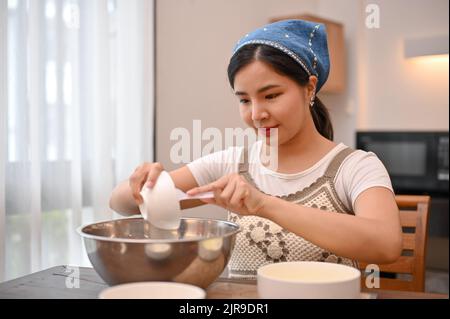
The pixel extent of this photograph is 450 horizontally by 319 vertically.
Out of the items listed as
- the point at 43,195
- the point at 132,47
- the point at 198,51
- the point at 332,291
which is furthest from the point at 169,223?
the point at 198,51

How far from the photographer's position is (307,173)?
1334mm

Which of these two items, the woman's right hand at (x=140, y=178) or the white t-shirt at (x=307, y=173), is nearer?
the woman's right hand at (x=140, y=178)

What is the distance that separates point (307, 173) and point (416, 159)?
2371mm

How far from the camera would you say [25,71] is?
6.84 feet

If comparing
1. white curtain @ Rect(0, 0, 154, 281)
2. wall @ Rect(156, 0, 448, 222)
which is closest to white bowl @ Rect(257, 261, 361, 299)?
white curtain @ Rect(0, 0, 154, 281)

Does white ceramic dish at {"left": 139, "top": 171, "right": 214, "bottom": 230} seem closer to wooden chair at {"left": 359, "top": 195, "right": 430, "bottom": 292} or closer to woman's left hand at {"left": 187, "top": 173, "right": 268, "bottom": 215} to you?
woman's left hand at {"left": 187, "top": 173, "right": 268, "bottom": 215}

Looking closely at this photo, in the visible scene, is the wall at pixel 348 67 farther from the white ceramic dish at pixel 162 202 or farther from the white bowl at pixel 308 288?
the white bowl at pixel 308 288

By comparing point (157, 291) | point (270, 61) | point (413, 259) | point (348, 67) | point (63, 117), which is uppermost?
point (348, 67)

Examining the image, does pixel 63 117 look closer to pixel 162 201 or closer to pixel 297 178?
pixel 297 178

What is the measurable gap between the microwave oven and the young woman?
218cm

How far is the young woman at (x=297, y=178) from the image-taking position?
101 cm

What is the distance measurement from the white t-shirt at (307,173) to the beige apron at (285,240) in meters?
0.02

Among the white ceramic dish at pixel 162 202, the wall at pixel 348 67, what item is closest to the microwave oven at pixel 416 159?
the wall at pixel 348 67

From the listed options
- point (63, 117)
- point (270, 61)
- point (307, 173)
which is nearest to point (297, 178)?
point (307, 173)
